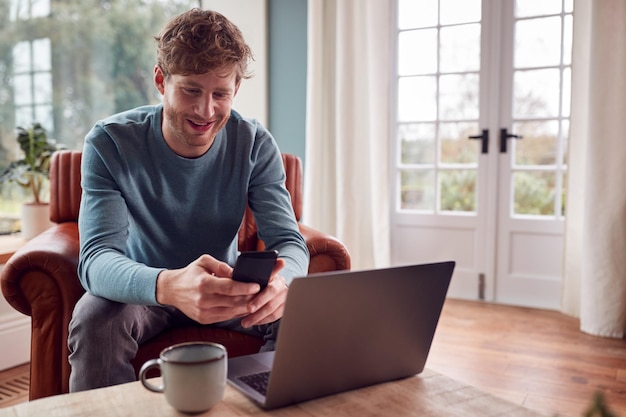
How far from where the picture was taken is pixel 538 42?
3.16m

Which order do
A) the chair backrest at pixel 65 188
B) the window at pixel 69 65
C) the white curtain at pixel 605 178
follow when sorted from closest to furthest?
the chair backrest at pixel 65 188
the white curtain at pixel 605 178
the window at pixel 69 65

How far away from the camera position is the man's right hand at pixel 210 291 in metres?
0.93

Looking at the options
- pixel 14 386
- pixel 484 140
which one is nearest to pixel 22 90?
pixel 14 386

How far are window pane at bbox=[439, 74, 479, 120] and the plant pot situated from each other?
7.11 feet

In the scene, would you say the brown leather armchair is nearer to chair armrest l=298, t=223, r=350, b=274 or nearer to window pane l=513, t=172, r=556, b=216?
chair armrest l=298, t=223, r=350, b=274

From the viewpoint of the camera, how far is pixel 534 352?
2455 millimetres

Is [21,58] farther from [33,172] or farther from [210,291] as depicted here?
[210,291]

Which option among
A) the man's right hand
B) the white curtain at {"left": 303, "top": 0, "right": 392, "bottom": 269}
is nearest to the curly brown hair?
the man's right hand

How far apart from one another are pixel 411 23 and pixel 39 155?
2.16m

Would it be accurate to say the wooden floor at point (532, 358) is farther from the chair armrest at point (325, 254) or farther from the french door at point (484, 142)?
the chair armrest at point (325, 254)

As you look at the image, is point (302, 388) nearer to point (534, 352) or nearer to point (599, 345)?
point (534, 352)

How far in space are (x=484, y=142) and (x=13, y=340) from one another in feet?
8.16

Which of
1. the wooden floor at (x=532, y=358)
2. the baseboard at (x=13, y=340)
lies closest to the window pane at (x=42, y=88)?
the baseboard at (x=13, y=340)

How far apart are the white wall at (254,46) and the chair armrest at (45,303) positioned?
2.38 metres
